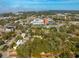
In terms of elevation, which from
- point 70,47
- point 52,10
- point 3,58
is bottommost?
point 3,58

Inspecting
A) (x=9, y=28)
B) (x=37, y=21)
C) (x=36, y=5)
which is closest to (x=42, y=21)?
(x=37, y=21)

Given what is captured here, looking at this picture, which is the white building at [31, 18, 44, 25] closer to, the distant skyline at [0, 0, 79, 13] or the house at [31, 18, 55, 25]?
the house at [31, 18, 55, 25]

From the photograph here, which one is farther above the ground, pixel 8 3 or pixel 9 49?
pixel 8 3

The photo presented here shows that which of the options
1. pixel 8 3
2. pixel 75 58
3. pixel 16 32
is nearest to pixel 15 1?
pixel 8 3

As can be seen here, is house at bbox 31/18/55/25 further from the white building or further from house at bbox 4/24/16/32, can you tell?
house at bbox 4/24/16/32

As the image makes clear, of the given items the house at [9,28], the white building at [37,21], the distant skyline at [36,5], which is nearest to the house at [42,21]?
the white building at [37,21]

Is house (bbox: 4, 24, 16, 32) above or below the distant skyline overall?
below

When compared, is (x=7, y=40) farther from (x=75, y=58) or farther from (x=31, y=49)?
(x=75, y=58)

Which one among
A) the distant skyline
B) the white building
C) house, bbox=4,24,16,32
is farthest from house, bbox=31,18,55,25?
house, bbox=4,24,16,32

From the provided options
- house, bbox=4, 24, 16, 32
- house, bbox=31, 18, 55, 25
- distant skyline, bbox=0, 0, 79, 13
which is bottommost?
house, bbox=4, 24, 16, 32
